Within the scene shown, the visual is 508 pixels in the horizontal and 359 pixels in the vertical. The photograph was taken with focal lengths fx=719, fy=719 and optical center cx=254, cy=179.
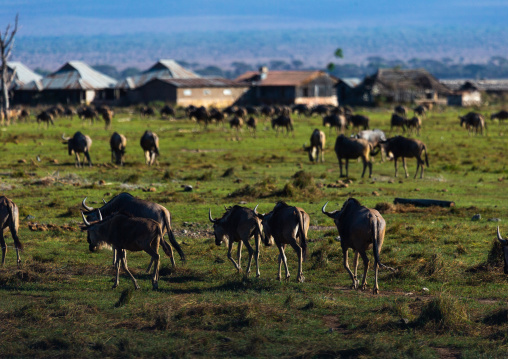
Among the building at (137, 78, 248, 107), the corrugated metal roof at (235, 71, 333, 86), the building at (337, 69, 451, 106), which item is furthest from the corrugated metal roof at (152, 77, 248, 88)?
the building at (337, 69, 451, 106)

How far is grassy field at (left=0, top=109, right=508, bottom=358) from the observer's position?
33.4 ft

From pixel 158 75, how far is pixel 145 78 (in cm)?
200

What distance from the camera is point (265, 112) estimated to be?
70.8 metres

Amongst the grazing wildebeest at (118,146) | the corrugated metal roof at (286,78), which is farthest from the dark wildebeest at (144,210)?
the corrugated metal roof at (286,78)

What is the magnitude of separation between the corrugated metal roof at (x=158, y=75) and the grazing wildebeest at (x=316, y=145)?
65.2 m

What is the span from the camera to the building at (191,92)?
93.5 meters

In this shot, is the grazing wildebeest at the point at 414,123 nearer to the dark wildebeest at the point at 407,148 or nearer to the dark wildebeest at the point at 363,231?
the dark wildebeest at the point at 407,148

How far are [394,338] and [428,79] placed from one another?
10007 centimetres

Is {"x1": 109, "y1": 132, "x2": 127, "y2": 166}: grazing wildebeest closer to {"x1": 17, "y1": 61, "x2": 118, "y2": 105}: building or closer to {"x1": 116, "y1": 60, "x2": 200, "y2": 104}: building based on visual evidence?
{"x1": 17, "y1": 61, "x2": 118, "y2": 105}: building

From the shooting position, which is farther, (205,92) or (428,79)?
(428,79)

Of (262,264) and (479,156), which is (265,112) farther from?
(262,264)

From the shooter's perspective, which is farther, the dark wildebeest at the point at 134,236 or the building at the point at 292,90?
the building at the point at 292,90

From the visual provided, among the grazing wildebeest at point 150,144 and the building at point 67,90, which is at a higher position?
the grazing wildebeest at point 150,144

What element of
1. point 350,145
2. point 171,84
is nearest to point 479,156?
point 350,145
